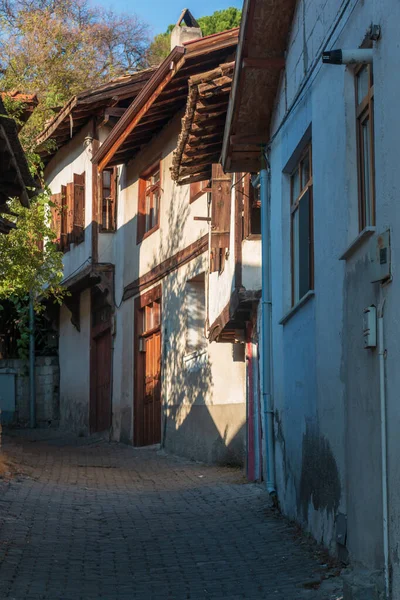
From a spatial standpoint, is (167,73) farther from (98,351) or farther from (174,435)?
(98,351)

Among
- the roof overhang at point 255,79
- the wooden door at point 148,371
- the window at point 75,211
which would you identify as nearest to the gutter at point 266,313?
the roof overhang at point 255,79

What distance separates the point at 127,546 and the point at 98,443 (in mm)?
13170

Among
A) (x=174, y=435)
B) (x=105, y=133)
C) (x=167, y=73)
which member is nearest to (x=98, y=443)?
(x=174, y=435)

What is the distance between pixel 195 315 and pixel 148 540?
337 inches

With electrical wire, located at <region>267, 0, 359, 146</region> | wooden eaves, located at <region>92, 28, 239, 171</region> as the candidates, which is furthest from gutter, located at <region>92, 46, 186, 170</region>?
electrical wire, located at <region>267, 0, 359, 146</region>

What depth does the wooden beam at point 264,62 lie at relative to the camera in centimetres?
1117

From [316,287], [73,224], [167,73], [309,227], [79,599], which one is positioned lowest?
[79,599]

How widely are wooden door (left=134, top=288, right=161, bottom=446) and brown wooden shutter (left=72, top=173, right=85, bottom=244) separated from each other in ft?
11.0

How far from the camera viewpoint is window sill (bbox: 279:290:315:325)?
938 centimetres

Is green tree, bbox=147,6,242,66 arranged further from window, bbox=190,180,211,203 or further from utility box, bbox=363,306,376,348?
utility box, bbox=363,306,376,348

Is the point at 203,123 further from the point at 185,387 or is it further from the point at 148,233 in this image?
the point at 148,233

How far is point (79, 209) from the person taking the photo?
24.3 m

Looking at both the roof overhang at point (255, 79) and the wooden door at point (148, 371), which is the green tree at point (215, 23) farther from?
the roof overhang at point (255, 79)

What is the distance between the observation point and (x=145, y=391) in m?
21.3
